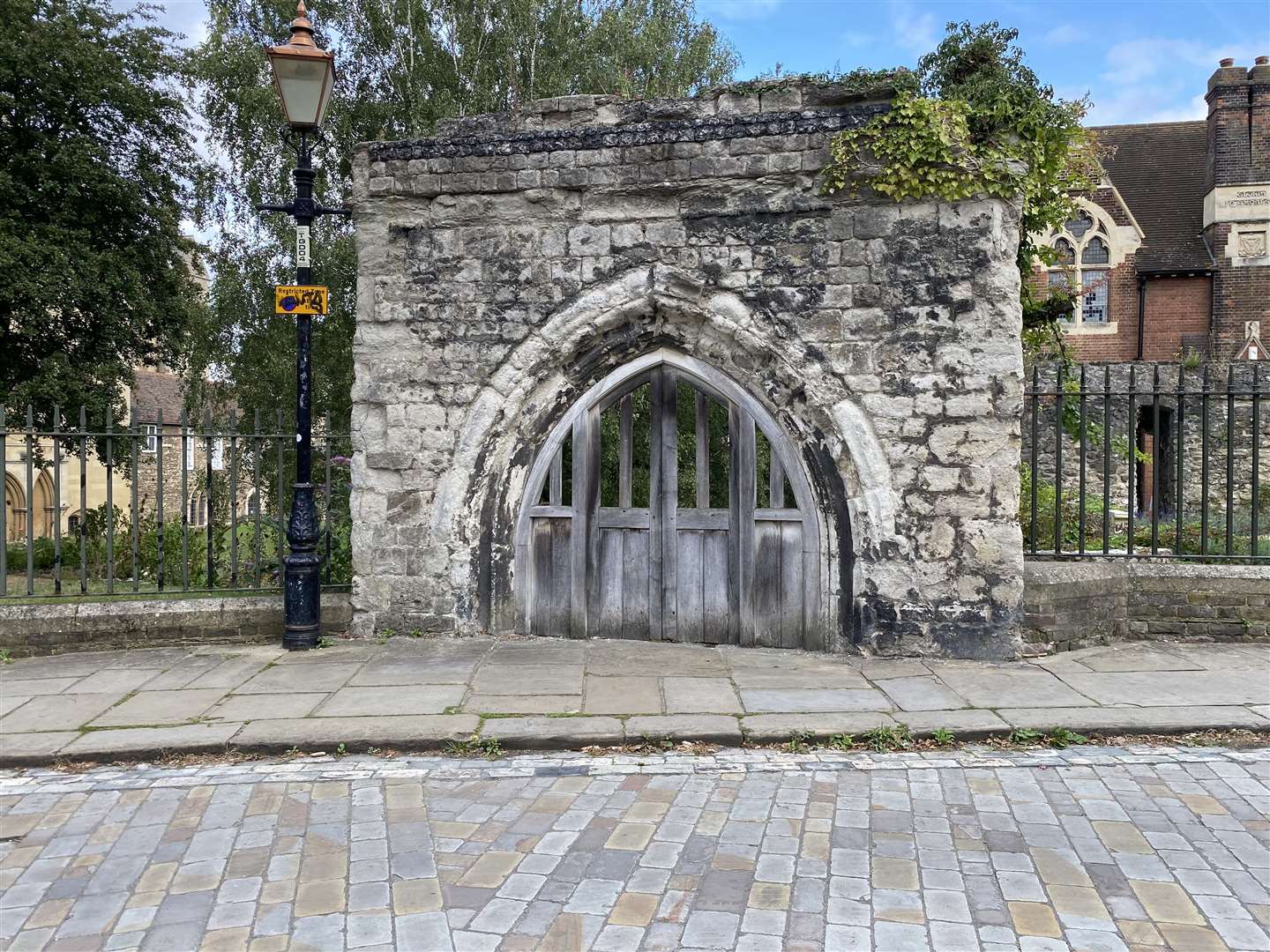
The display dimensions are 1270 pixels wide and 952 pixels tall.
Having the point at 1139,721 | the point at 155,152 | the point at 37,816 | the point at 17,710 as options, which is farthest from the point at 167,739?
the point at 155,152

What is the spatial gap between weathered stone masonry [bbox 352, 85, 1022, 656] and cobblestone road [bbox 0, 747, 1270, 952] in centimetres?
204

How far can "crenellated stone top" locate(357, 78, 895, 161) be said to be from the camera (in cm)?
613

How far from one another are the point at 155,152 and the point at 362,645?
15088 millimetres

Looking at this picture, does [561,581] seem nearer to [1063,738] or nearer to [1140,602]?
[1063,738]

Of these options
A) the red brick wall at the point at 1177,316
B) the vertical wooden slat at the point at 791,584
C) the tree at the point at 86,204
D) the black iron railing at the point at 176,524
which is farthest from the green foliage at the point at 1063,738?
the red brick wall at the point at 1177,316

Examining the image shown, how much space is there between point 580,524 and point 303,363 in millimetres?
2257

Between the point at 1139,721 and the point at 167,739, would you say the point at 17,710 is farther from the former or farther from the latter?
the point at 1139,721

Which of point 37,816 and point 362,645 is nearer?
point 37,816

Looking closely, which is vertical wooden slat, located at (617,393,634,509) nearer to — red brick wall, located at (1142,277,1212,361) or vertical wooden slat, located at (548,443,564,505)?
vertical wooden slat, located at (548,443,564,505)

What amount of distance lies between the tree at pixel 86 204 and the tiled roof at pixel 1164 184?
2202 cm

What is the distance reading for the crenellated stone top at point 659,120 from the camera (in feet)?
20.1

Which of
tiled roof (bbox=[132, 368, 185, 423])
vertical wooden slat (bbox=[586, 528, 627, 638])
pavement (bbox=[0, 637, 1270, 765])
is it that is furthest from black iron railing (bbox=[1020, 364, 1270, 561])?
tiled roof (bbox=[132, 368, 185, 423])

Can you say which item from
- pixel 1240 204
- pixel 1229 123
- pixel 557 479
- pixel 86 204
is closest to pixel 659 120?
pixel 557 479

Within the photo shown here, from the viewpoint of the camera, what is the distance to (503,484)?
6652 millimetres
